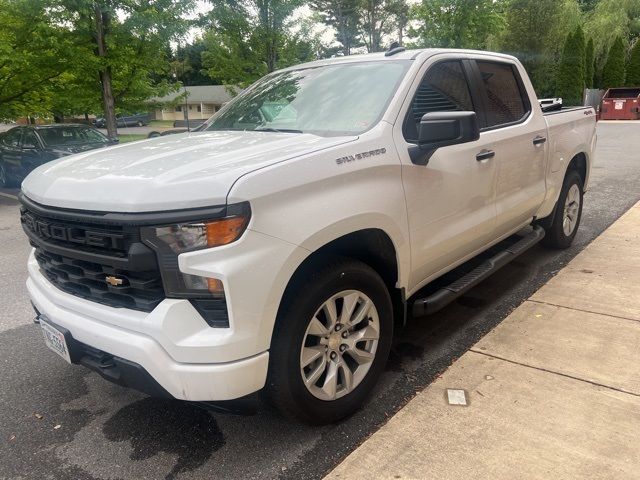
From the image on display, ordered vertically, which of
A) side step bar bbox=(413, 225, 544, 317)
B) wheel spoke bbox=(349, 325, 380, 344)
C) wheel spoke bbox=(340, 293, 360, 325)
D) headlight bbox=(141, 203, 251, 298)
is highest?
headlight bbox=(141, 203, 251, 298)

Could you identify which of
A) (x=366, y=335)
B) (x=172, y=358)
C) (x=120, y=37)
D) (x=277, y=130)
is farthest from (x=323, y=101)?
(x=120, y=37)

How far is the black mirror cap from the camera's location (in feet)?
9.00

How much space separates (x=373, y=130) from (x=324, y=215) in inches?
27.8

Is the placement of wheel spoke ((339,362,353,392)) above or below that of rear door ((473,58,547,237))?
below

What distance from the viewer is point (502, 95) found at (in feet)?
13.6

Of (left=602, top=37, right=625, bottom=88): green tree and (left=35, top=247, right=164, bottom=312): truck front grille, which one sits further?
(left=602, top=37, right=625, bottom=88): green tree

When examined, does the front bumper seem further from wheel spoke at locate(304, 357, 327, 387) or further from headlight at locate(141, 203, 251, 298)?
wheel spoke at locate(304, 357, 327, 387)

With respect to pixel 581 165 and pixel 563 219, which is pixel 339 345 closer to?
pixel 563 219

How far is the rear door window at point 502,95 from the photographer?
3.91 meters

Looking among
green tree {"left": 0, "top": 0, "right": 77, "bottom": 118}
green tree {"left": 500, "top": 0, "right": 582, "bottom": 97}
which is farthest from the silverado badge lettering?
green tree {"left": 500, "top": 0, "right": 582, "bottom": 97}

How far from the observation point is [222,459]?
2.53 m

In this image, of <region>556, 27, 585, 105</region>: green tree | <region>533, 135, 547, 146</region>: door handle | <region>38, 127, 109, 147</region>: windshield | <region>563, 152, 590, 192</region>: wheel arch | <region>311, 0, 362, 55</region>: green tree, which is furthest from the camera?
<region>311, 0, 362, 55</region>: green tree

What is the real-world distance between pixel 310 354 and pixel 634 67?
38.7m

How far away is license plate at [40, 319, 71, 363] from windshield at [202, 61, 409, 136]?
5.56 ft
